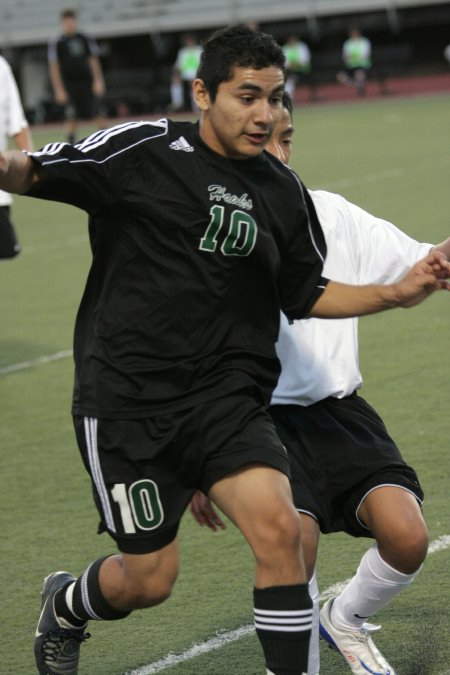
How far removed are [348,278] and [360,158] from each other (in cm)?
1623

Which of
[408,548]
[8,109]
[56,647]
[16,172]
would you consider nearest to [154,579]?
[56,647]

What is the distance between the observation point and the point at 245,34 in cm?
376

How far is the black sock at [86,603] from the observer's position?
3963 mm

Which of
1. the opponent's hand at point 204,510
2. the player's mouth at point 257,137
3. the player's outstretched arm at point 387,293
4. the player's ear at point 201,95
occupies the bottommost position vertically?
the opponent's hand at point 204,510

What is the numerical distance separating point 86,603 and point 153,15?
3950 centimetres

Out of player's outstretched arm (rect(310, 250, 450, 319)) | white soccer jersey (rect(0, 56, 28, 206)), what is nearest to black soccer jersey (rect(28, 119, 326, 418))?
player's outstretched arm (rect(310, 250, 450, 319))

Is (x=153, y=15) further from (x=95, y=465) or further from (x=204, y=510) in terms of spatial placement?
(x=95, y=465)

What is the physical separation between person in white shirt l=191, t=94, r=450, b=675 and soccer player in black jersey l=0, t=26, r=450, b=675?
0.41 metres

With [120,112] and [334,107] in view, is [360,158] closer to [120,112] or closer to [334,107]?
[334,107]

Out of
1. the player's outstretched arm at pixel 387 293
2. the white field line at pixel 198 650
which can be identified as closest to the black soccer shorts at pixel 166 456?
the player's outstretched arm at pixel 387 293

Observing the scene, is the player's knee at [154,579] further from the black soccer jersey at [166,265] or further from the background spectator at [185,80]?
the background spectator at [185,80]

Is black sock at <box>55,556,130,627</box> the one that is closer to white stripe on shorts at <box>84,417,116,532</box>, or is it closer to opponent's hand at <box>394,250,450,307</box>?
white stripe on shorts at <box>84,417,116,532</box>

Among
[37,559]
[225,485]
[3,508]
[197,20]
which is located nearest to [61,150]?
[225,485]

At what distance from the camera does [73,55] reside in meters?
24.2
